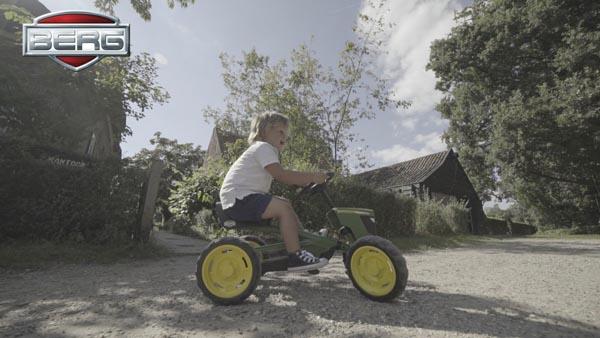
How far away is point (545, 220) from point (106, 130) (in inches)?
1374

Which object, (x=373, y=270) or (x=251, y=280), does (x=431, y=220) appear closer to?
(x=373, y=270)

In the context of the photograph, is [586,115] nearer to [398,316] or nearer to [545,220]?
[545,220]

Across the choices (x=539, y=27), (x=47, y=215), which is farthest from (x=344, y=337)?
(x=539, y=27)

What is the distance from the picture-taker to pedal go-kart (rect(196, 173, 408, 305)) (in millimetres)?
2520

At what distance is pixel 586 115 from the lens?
50.4 ft

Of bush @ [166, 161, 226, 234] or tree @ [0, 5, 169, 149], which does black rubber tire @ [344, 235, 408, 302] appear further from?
tree @ [0, 5, 169, 149]

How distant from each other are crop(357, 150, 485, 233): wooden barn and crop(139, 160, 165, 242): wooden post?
64.1 feet

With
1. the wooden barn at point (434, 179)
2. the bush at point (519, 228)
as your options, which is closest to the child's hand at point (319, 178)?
the wooden barn at point (434, 179)

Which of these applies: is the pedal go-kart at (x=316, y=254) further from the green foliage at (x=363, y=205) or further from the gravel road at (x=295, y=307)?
the green foliage at (x=363, y=205)

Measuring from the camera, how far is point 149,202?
Answer: 5406 millimetres

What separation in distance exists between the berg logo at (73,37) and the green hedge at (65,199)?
3.62 meters

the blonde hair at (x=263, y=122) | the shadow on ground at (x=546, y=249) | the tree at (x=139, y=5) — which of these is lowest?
the shadow on ground at (x=546, y=249)

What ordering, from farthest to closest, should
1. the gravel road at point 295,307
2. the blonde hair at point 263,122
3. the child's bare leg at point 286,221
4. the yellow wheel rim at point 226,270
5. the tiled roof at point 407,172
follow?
1. the tiled roof at point 407,172
2. the blonde hair at point 263,122
3. the child's bare leg at point 286,221
4. the yellow wheel rim at point 226,270
5. the gravel road at point 295,307

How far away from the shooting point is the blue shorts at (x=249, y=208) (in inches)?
108
